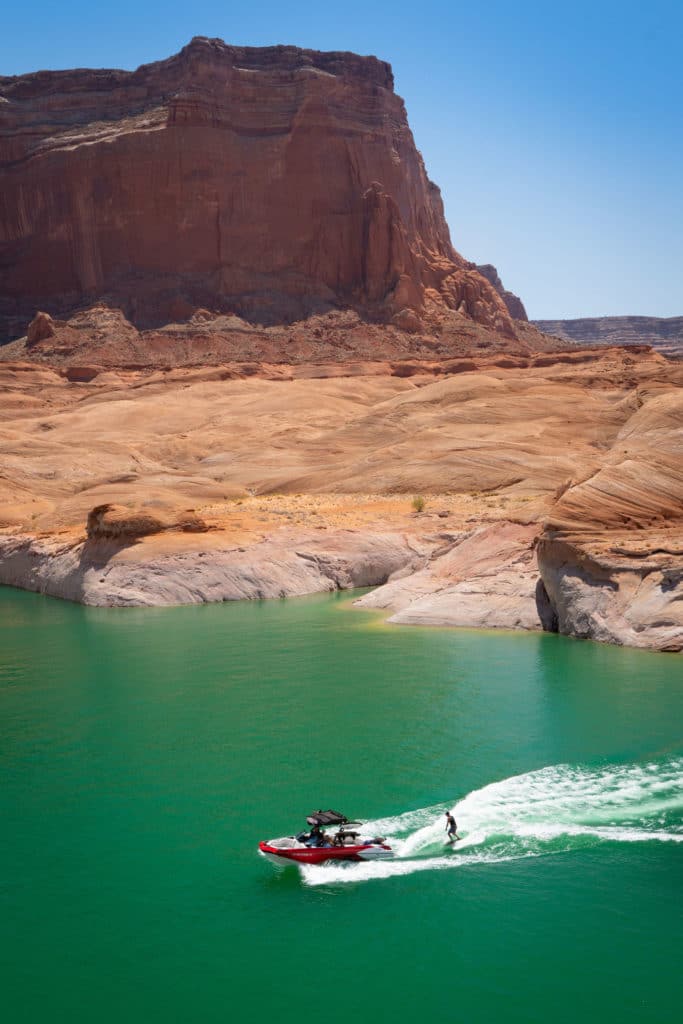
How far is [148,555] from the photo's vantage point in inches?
1521

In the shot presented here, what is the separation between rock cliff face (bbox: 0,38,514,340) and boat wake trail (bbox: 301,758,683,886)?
9505 centimetres

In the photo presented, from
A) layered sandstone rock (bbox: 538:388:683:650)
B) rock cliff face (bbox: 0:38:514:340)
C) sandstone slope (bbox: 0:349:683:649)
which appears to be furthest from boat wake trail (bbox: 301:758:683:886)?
rock cliff face (bbox: 0:38:514:340)

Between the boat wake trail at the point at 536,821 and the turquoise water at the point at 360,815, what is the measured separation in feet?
0.14

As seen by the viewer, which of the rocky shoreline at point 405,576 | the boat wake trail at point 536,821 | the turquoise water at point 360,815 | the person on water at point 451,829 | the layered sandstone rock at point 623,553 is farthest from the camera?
the rocky shoreline at point 405,576

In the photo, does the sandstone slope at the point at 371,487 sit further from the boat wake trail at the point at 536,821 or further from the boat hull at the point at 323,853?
the boat hull at the point at 323,853

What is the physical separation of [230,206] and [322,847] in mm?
108611

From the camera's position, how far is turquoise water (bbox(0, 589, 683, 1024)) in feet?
37.7

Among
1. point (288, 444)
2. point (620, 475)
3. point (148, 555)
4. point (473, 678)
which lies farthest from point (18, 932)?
point (288, 444)

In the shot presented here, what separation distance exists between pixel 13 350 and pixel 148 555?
76.1 meters

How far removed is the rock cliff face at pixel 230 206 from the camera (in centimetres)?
11388

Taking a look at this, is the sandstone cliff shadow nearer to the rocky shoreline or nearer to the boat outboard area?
the rocky shoreline

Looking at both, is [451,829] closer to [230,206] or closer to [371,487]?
[371,487]

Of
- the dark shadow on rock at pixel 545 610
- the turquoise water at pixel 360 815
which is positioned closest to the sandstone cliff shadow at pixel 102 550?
the turquoise water at pixel 360 815

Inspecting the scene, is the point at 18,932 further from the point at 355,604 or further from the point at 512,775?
the point at 355,604
